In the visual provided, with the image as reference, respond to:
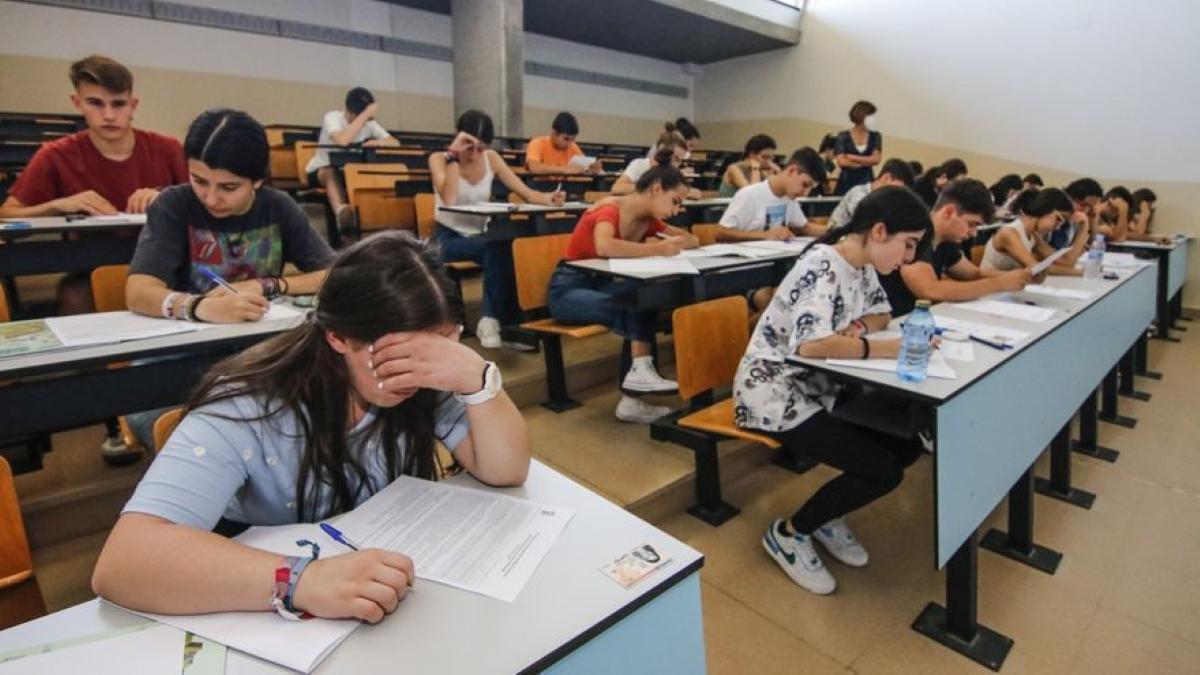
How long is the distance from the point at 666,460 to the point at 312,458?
153 centimetres

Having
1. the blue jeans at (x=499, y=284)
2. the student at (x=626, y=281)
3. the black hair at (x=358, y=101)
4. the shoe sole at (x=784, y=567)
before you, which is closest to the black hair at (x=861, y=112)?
the student at (x=626, y=281)

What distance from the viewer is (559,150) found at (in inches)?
205

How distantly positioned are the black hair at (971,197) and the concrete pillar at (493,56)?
186 inches

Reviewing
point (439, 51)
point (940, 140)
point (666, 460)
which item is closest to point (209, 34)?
point (439, 51)

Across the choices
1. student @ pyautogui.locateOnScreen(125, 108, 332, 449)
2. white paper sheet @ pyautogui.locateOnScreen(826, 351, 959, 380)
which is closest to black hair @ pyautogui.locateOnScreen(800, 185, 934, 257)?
white paper sheet @ pyautogui.locateOnScreen(826, 351, 959, 380)

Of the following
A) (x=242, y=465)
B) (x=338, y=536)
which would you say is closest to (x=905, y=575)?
(x=338, y=536)

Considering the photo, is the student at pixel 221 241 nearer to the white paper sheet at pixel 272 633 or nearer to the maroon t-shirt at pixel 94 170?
the white paper sheet at pixel 272 633

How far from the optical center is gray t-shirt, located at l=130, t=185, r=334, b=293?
1493mm

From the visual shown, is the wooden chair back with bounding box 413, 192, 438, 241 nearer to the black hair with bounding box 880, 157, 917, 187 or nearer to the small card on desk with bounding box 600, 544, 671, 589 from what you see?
the black hair with bounding box 880, 157, 917, 187

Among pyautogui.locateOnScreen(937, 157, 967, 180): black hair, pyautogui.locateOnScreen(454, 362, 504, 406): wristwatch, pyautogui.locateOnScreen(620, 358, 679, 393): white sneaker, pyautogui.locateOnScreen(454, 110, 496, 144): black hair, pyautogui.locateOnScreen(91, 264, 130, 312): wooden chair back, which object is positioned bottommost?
pyautogui.locateOnScreen(620, 358, 679, 393): white sneaker

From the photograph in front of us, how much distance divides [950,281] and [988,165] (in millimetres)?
5532

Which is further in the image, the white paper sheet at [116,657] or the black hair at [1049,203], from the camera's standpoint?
the black hair at [1049,203]

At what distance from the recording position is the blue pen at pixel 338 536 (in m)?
0.79

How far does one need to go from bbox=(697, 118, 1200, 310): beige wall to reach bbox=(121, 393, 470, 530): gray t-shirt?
24.7ft
